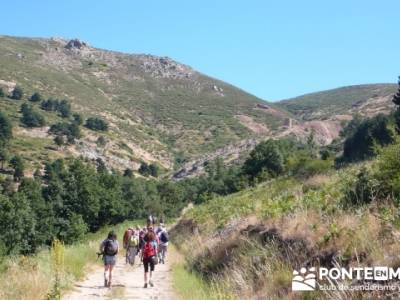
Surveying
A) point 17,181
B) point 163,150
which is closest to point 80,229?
point 17,181

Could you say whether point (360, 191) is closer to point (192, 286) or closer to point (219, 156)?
point (192, 286)

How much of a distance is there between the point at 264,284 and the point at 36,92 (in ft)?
399

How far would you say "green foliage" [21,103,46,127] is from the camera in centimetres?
10250

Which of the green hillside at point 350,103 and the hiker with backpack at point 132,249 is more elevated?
the green hillside at point 350,103

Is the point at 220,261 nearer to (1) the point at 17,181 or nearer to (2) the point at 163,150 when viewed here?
(1) the point at 17,181

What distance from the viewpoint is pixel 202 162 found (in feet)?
387

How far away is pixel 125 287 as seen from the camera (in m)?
15.0

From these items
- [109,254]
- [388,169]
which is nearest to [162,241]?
[109,254]

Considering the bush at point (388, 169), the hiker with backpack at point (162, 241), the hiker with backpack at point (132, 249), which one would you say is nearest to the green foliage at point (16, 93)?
the hiker with backpack at point (132, 249)

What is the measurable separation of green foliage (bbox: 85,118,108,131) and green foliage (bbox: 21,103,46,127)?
1314cm

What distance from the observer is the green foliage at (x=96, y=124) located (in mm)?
116137

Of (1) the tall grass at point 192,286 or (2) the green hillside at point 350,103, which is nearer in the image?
(1) the tall grass at point 192,286

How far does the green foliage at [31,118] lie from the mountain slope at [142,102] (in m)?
9.94

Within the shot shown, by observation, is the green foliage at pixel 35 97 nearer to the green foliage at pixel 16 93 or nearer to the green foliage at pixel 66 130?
the green foliage at pixel 16 93
